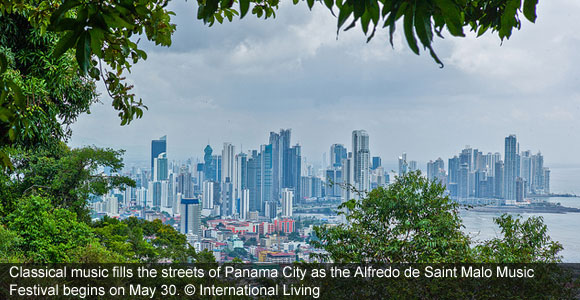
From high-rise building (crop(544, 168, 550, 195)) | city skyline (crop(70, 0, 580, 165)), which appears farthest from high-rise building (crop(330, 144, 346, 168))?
high-rise building (crop(544, 168, 550, 195))

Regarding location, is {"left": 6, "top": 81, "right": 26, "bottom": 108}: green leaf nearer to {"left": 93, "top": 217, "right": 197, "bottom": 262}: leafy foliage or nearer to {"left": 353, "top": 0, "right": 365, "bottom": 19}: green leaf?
{"left": 353, "top": 0, "right": 365, "bottom": 19}: green leaf

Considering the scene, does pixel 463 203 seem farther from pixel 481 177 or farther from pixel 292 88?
pixel 292 88

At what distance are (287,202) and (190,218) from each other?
1865mm

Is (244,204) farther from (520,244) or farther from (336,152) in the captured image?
(520,244)

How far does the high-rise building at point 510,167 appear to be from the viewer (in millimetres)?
5219

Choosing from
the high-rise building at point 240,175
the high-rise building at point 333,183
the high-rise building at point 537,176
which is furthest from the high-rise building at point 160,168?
the high-rise building at point 537,176

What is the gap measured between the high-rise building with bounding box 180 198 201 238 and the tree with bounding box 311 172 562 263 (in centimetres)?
536

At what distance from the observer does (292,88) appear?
843 centimetres

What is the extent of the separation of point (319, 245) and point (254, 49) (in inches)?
222

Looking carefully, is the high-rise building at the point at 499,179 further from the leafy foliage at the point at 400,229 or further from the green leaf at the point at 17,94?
the green leaf at the point at 17,94

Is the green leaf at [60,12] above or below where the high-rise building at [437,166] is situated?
above

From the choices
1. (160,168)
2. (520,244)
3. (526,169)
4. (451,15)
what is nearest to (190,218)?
(160,168)

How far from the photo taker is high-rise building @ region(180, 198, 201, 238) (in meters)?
7.93

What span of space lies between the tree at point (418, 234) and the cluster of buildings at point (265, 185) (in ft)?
0.82
